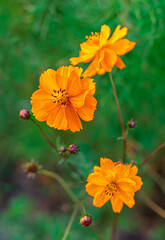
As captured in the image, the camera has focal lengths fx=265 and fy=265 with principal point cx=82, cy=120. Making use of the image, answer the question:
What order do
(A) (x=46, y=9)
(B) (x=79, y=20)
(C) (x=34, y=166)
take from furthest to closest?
(B) (x=79, y=20), (A) (x=46, y=9), (C) (x=34, y=166)

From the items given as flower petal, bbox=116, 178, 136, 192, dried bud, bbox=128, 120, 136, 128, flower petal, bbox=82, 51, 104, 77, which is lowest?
flower petal, bbox=116, 178, 136, 192

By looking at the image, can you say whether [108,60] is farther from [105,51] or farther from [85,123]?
[85,123]

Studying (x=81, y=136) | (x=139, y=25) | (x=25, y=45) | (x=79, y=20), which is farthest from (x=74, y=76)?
(x=81, y=136)

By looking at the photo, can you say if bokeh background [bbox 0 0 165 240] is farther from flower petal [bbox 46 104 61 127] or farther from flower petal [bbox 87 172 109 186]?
flower petal [bbox 46 104 61 127]

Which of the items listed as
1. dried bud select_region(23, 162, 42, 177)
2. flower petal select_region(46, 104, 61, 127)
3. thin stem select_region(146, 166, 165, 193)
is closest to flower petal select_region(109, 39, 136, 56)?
flower petal select_region(46, 104, 61, 127)

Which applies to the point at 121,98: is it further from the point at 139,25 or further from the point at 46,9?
the point at 46,9

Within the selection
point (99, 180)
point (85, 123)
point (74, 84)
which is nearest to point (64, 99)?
point (74, 84)
